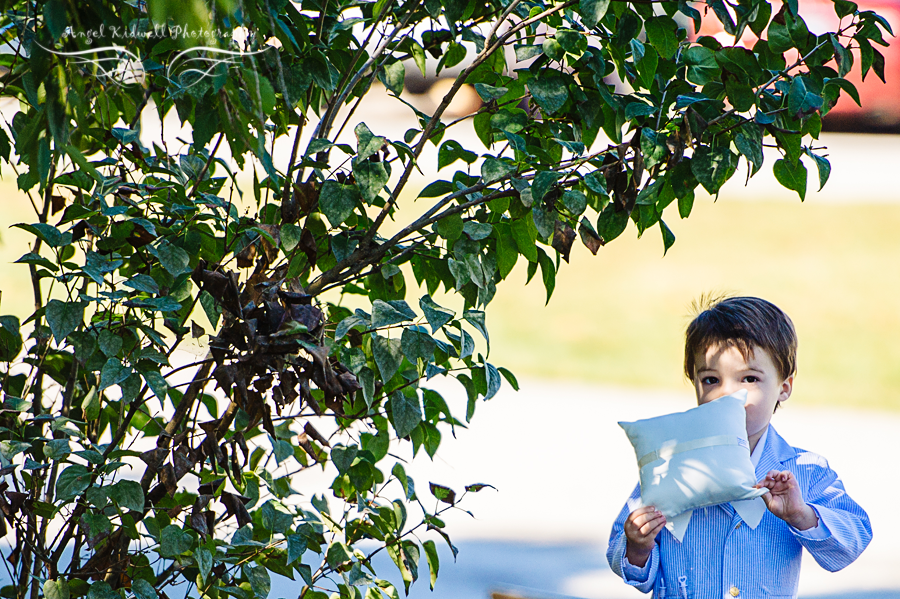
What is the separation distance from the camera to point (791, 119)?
95 cm

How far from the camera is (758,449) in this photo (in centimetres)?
129

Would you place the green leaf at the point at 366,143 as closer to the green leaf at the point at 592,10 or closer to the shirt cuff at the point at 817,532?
the green leaf at the point at 592,10

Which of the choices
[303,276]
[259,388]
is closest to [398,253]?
[303,276]

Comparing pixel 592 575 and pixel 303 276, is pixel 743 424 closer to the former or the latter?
pixel 303 276

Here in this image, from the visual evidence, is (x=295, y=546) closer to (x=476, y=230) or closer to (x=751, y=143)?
(x=476, y=230)

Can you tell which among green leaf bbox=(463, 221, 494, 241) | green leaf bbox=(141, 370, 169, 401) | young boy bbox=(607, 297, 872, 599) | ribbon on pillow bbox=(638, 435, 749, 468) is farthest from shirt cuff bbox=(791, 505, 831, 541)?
green leaf bbox=(141, 370, 169, 401)

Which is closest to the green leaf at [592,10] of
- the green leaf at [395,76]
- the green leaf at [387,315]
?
the green leaf at [395,76]

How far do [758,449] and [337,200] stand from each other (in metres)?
0.71

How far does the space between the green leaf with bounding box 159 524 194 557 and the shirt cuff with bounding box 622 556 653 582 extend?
0.57 meters

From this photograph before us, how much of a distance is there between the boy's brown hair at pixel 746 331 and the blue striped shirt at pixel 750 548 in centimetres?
15

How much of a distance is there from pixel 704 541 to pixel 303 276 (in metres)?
0.63

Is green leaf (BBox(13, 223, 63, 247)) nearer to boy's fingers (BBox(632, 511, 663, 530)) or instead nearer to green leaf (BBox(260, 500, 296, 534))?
green leaf (BBox(260, 500, 296, 534))

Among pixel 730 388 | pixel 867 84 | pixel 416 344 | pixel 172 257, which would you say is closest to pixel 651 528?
pixel 730 388

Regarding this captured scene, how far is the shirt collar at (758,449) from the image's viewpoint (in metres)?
1.28
